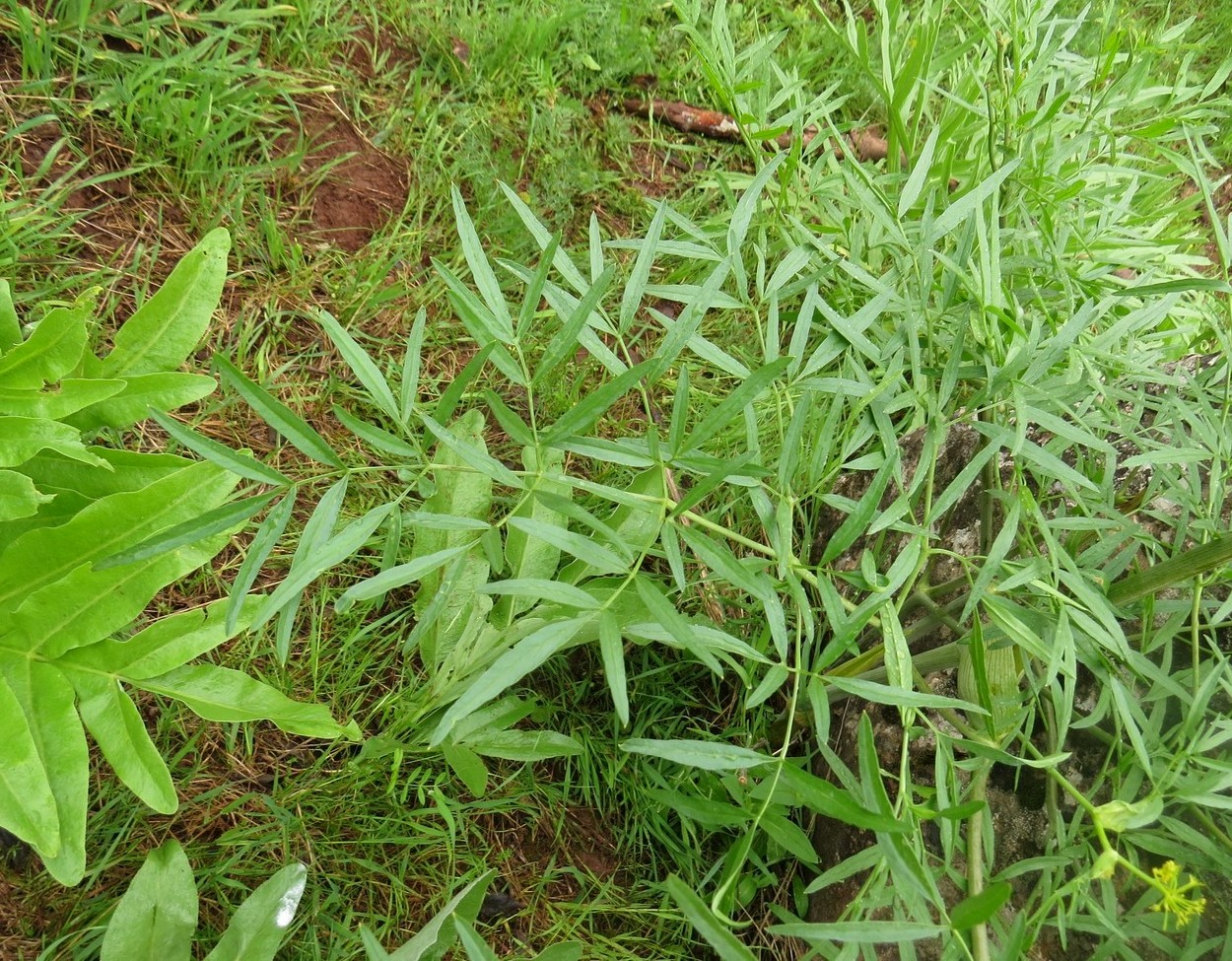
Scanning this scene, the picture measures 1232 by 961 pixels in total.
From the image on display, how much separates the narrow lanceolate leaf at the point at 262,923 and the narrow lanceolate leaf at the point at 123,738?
197 mm

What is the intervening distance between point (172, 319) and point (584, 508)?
2.18 feet

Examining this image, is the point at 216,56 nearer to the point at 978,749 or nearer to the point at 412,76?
the point at 412,76

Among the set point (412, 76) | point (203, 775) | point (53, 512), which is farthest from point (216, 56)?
point (203, 775)

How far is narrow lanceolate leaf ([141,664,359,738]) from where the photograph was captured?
4.02 ft

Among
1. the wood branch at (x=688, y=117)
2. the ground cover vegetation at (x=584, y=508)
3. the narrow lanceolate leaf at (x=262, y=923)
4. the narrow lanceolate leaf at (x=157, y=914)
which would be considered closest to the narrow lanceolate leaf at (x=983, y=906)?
the ground cover vegetation at (x=584, y=508)

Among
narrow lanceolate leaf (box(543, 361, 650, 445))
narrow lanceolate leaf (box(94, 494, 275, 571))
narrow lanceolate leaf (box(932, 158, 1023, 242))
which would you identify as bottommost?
narrow lanceolate leaf (box(932, 158, 1023, 242))

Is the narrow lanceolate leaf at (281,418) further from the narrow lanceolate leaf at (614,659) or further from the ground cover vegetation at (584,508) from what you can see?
the narrow lanceolate leaf at (614,659)

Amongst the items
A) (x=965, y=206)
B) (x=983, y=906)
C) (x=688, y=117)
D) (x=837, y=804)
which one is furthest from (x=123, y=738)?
(x=688, y=117)

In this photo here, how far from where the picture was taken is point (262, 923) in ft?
4.12

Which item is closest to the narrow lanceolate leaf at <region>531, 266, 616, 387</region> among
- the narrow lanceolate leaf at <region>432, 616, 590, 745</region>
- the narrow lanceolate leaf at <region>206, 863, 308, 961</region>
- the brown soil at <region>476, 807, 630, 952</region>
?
the narrow lanceolate leaf at <region>432, 616, 590, 745</region>

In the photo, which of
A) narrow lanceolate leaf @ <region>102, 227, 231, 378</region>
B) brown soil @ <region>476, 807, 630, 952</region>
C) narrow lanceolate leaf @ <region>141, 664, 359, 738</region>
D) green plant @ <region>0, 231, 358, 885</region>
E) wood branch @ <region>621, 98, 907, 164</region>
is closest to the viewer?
green plant @ <region>0, 231, 358, 885</region>

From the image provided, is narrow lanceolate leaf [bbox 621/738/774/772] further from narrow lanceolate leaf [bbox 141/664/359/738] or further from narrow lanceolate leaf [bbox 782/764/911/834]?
narrow lanceolate leaf [bbox 141/664/359/738]

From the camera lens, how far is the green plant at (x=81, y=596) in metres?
1.12

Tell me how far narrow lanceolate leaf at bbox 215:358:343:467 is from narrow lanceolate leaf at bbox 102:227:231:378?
468mm
